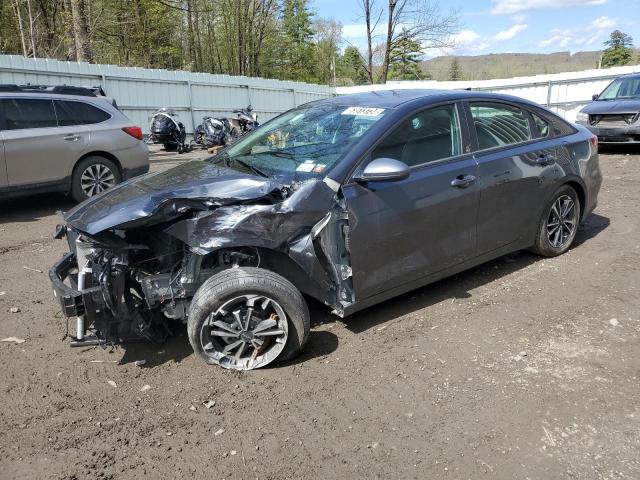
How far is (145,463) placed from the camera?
101 inches

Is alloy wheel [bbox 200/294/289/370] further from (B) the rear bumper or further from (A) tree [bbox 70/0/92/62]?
(A) tree [bbox 70/0/92/62]

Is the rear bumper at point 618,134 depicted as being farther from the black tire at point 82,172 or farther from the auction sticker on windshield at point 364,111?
the black tire at point 82,172

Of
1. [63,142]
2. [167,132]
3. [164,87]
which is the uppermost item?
[164,87]

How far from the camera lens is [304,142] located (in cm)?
404

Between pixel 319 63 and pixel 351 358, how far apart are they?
47.3m

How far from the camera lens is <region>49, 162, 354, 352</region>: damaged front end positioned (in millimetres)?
3146

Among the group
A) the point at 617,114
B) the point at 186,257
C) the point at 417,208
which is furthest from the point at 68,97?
the point at 617,114

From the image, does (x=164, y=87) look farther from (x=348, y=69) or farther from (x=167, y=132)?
(x=348, y=69)

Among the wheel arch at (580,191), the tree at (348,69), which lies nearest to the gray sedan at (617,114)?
the wheel arch at (580,191)

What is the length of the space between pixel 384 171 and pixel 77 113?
612 cm

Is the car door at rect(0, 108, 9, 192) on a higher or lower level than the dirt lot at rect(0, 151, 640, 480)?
higher

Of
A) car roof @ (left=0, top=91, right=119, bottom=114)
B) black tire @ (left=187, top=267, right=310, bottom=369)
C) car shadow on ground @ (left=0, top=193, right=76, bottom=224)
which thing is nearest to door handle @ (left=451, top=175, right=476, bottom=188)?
black tire @ (left=187, top=267, right=310, bottom=369)

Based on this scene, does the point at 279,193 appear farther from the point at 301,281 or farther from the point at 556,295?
the point at 556,295

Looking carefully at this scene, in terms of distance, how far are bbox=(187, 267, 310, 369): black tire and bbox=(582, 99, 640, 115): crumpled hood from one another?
35.4 ft
